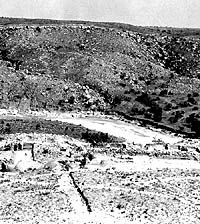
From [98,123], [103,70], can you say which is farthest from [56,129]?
[103,70]

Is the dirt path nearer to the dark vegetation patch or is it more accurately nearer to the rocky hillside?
the dark vegetation patch

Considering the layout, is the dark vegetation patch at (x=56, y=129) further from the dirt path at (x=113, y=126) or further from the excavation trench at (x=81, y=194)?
the excavation trench at (x=81, y=194)

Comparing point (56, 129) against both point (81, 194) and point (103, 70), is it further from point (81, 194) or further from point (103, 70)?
point (103, 70)

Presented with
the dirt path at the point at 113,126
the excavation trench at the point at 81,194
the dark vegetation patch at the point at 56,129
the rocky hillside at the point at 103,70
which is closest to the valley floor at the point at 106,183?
the excavation trench at the point at 81,194

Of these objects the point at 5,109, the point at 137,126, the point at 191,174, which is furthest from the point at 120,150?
the point at 5,109

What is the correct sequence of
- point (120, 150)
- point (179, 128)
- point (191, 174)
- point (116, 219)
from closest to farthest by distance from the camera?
point (116, 219) → point (191, 174) → point (120, 150) → point (179, 128)

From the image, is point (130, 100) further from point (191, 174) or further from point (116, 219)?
point (116, 219)

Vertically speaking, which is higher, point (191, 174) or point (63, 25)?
point (63, 25)

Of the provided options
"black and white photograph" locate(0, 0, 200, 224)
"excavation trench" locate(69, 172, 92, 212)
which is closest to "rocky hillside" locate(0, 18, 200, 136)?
"black and white photograph" locate(0, 0, 200, 224)
